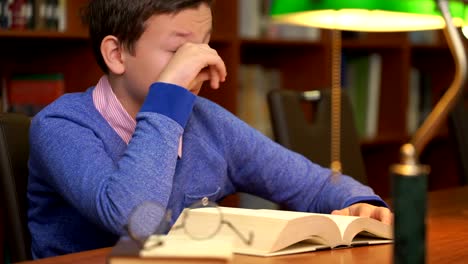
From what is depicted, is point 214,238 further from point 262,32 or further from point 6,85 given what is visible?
point 262,32

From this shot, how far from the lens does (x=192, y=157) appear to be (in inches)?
63.7

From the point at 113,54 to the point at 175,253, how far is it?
0.80 meters

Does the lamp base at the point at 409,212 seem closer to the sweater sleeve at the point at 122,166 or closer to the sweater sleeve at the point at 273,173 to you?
the sweater sleeve at the point at 122,166

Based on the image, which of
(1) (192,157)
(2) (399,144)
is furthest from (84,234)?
(2) (399,144)

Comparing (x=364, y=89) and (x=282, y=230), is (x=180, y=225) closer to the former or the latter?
(x=282, y=230)

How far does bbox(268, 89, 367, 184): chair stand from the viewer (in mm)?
2115

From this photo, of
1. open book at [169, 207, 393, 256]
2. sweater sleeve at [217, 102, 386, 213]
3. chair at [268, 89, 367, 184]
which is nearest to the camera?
open book at [169, 207, 393, 256]

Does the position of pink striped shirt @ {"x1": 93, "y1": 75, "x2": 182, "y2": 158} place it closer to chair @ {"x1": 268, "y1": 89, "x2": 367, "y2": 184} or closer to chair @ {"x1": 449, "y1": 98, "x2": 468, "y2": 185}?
chair @ {"x1": 268, "y1": 89, "x2": 367, "y2": 184}

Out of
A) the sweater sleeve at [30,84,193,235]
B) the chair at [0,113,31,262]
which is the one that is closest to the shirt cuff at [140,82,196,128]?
the sweater sleeve at [30,84,193,235]

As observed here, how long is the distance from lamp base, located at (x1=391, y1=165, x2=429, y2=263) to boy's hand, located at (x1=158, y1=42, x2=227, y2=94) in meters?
0.54

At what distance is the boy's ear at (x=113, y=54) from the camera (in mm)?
1610

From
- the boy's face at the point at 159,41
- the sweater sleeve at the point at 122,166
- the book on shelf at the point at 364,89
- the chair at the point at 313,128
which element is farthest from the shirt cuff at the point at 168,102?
the book on shelf at the point at 364,89

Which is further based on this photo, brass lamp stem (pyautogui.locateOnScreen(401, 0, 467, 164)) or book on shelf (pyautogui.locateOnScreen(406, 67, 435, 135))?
book on shelf (pyautogui.locateOnScreen(406, 67, 435, 135))

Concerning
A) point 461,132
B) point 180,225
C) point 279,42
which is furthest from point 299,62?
point 180,225
